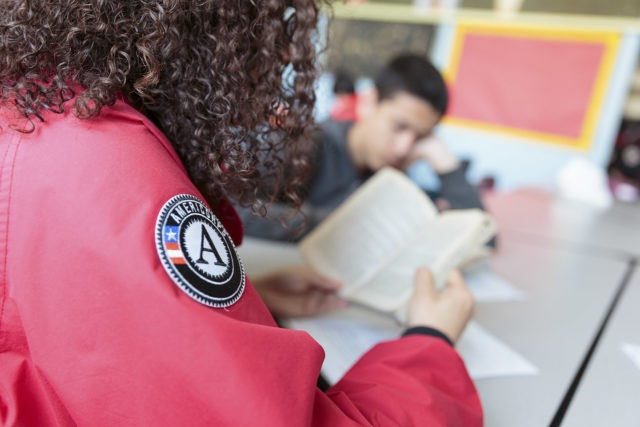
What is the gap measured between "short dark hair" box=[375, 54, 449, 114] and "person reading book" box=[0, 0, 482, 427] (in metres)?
1.07

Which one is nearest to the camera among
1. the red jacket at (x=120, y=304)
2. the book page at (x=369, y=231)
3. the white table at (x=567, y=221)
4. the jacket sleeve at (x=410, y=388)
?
the red jacket at (x=120, y=304)

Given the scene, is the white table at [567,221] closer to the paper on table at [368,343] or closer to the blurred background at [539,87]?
the blurred background at [539,87]

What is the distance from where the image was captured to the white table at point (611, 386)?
26.5 inches

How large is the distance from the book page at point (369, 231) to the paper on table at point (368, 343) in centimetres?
8

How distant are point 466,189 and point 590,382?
2.77ft

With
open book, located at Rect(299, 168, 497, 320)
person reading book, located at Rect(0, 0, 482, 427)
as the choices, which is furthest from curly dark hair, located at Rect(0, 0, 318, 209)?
open book, located at Rect(299, 168, 497, 320)

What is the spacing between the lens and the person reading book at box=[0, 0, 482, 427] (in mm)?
387

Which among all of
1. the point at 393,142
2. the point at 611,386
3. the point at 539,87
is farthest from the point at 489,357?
the point at 539,87

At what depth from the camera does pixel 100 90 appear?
441mm

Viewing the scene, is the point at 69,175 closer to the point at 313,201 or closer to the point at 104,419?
the point at 104,419

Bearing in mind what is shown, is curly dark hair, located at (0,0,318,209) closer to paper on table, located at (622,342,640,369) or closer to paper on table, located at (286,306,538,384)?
paper on table, located at (286,306,538,384)

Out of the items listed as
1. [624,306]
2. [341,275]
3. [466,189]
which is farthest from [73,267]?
[466,189]

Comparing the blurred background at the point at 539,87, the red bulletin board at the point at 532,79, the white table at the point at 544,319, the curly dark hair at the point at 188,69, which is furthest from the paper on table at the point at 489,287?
the red bulletin board at the point at 532,79

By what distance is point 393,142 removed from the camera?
1597mm
